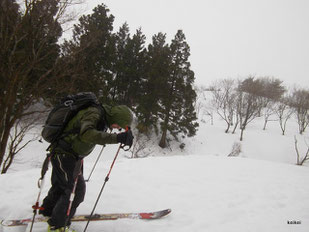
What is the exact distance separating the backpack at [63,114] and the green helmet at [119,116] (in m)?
0.20

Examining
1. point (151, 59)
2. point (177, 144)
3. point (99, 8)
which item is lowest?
point (177, 144)

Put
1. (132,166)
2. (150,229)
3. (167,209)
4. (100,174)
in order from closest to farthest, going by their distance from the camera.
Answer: (150,229) → (167,209) → (100,174) → (132,166)

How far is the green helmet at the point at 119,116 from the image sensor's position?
78.4 inches

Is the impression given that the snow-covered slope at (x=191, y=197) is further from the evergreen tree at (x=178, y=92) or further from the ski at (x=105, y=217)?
the evergreen tree at (x=178, y=92)

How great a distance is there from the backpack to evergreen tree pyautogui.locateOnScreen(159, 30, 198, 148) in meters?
15.7

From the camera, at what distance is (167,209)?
2.93 m

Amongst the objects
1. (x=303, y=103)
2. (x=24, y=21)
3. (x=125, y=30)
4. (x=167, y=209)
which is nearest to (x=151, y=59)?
(x=125, y=30)

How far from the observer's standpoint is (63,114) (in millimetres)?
1934

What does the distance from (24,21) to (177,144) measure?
17.2 metres

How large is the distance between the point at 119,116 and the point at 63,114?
27.3 inches

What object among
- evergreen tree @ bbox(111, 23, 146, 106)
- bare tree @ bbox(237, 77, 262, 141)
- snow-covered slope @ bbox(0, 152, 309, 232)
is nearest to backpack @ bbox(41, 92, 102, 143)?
snow-covered slope @ bbox(0, 152, 309, 232)

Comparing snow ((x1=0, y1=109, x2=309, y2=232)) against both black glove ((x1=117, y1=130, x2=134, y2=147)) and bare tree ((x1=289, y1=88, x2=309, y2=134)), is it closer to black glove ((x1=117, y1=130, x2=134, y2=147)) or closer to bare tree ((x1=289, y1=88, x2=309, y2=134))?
black glove ((x1=117, y1=130, x2=134, y2=147))

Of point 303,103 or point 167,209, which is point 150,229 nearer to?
point 167,209

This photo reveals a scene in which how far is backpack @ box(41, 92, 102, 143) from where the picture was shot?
1.92m
